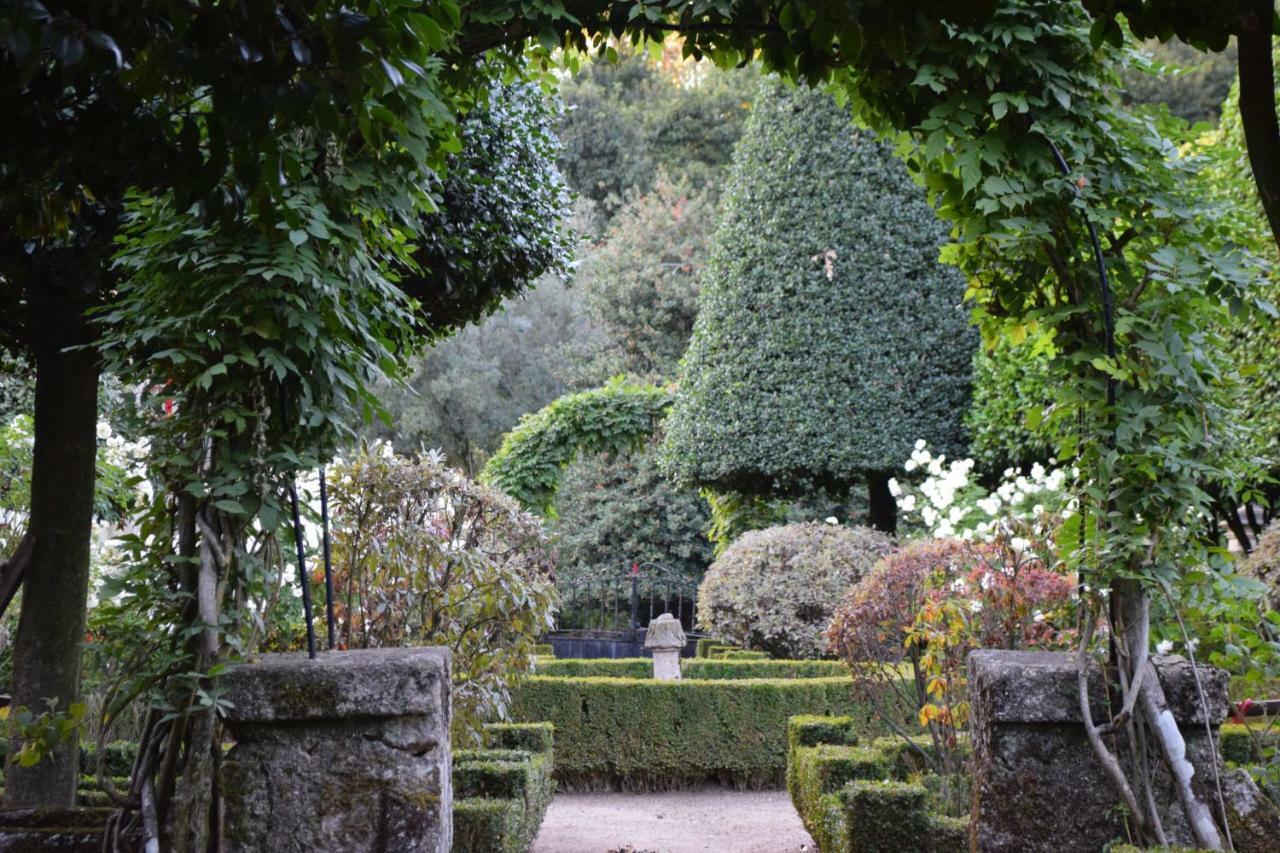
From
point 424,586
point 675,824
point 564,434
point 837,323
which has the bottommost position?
point 675,824

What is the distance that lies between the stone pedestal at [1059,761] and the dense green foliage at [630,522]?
14931 mm

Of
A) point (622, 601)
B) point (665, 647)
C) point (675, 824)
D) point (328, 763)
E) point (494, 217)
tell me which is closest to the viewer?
point (328, 763)

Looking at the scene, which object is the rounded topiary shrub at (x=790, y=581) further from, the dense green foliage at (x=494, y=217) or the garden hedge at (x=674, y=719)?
the dense green foliage at (x=494, y=217)

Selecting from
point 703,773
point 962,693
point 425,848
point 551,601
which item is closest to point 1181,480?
point 425,848

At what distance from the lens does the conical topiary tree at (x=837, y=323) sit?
11.5 metres

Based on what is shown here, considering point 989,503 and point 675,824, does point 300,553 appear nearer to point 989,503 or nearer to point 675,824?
point 989,503

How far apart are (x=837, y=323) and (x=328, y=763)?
943 centimetres

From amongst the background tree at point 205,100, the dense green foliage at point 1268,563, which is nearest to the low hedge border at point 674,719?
the dense green foliage at point 1268,563

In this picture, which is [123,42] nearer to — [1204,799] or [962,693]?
[1204,799]

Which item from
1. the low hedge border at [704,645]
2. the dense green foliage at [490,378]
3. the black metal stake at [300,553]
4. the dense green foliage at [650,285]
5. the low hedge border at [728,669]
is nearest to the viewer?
the black metal stake at [300,553]

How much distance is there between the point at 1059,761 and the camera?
3246mm

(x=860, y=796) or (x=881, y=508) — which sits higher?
(x=881, y=508)

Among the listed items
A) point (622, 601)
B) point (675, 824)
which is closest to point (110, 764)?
point (675, 824)

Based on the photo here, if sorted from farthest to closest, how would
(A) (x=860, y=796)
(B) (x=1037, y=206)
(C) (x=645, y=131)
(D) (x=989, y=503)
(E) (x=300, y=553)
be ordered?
(C) (x=645, y=131) → (D) (x=989, y=503) → (A) (x=860, y=796) → (B) (x=1037, y=206) → (E) (x=300, y=553)
